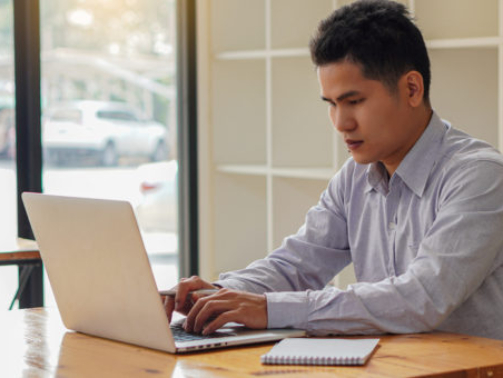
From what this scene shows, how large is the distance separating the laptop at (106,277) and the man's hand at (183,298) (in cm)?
6

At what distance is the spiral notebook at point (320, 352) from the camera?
1209 millimetres

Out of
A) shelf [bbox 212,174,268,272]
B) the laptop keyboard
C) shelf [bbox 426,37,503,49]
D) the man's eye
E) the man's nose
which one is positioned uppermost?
shelf [bbox 426,37,503,49]

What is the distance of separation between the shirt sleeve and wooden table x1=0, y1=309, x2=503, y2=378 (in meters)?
0.04

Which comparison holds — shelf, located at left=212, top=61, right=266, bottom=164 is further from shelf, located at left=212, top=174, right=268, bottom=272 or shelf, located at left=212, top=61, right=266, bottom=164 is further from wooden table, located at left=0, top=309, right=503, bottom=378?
wooden table, located at left=0, top=309, right=503, bottom=378

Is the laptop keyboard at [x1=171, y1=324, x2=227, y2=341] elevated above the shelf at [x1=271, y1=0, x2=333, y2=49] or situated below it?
below

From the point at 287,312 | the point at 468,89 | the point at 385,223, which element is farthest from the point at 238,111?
the point at 287,312

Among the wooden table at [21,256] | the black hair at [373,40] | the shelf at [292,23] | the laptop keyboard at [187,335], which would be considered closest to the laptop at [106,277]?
the laptop keyboard at [187,335]

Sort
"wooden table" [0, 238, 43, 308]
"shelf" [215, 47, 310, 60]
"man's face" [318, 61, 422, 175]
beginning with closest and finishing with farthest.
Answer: "man's face" [318, 61, 422, 175], "wooden table" [0, 238, 43, 308], "shelf" [215, 47, 310, 60]

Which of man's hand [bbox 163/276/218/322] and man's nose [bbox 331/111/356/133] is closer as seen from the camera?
man's hand [bbox 163/276/218/322]

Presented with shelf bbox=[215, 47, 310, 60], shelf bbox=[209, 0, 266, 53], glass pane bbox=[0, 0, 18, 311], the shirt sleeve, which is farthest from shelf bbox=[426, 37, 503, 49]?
glass pane bbox=[0, 0, 18, 311]

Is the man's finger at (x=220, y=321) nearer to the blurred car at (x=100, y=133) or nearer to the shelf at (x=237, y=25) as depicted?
the blurred car at (x=100, y=133)

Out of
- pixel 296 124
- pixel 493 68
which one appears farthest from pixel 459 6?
pixel 296 124

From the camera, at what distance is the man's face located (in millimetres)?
1634

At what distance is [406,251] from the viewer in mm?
1715
